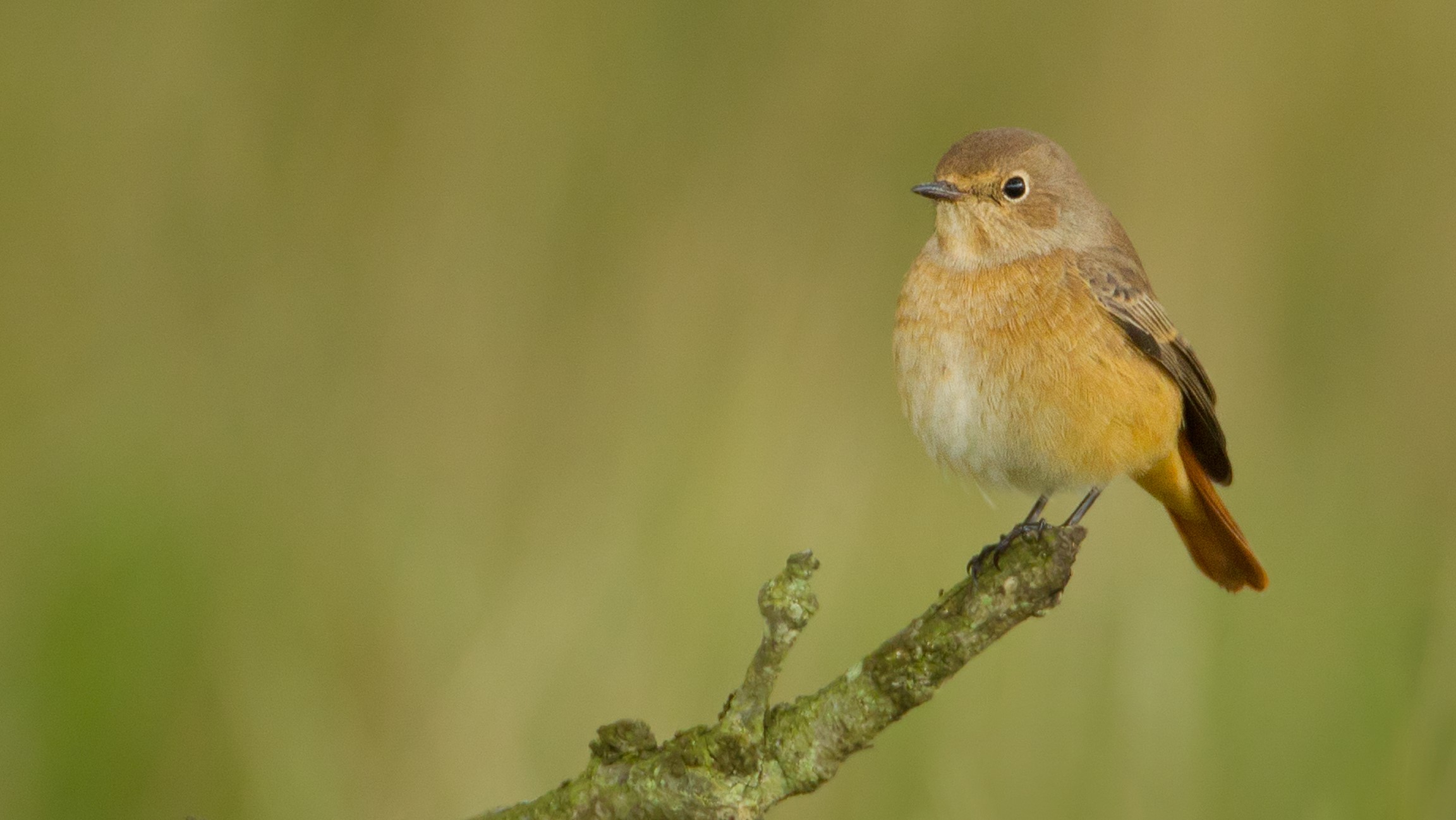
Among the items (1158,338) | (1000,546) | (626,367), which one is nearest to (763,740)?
(1000,546)

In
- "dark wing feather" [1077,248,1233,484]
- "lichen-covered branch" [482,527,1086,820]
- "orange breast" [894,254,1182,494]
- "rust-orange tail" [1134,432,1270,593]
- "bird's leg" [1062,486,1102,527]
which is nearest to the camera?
"lichen-covered branch" [482,527,1086,820]

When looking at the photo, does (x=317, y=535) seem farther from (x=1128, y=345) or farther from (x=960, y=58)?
(x=960, y=58)

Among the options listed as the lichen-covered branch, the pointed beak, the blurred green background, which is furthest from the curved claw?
the lichen-covered branch

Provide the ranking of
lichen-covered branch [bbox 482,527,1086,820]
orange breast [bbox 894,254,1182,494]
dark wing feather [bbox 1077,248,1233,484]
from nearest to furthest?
lichen-covered branch [bbox 482,527,1086,820], orange breast [bbox 894,254,1182,494], dark wing feather [bbox 1077,248,1233,484]

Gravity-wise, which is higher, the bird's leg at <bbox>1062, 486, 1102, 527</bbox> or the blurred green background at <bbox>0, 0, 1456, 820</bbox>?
the blurred green background at <bbox>0, 0, 1456, 820</bbox>

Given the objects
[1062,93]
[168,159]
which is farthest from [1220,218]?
[168,159]

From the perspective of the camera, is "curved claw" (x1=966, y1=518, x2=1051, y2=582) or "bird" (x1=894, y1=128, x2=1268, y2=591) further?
"bird" (x1=894, y1=128, x2=1268, y2=591)

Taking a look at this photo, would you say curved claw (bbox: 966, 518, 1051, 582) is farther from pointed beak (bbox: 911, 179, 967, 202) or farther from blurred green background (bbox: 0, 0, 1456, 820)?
pointed beak (bbox: 911, 179, 967, 202)
